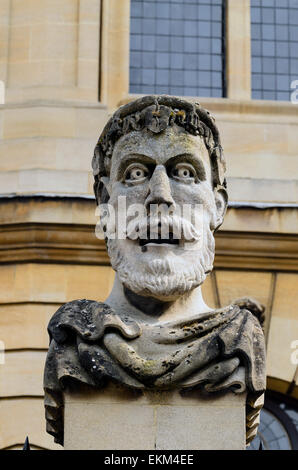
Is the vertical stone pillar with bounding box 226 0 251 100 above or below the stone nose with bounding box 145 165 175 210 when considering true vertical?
above

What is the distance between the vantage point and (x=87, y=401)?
26.5 ft

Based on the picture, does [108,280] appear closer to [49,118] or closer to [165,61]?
[49,118]

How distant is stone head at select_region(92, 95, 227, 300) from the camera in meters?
8.41

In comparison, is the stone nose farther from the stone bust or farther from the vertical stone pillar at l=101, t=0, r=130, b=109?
the vertical stone pillar at l=101, t=0, r=130, b=109

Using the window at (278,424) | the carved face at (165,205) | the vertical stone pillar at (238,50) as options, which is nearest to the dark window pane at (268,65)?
the vertical stone pillar at (238,50)

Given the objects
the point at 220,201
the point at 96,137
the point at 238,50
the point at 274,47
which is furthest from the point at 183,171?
the point at 274,47

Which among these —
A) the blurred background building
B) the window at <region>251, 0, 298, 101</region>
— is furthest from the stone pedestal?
the window at <region>251, 0, 298, 101</region>

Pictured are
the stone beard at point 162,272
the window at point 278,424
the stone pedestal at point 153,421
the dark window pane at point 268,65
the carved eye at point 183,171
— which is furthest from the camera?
the dark window pane at point 268,65

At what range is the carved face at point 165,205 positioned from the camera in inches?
330

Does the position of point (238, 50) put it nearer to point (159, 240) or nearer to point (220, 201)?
point (220, 201)

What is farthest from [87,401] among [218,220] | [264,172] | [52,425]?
[264,172]

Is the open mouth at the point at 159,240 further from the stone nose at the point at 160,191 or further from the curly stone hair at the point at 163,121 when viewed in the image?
the curly stone hair at the point at 163,121

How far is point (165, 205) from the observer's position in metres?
8.42
